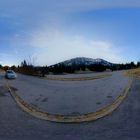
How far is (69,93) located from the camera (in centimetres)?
2659

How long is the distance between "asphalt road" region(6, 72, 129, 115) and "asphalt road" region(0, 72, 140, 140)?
1.77m

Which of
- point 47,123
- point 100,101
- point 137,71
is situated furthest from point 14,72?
point 47,123

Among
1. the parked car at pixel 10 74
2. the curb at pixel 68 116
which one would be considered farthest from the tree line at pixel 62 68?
the curb at pixel 68 116

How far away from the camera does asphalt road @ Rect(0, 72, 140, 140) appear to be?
18.2 m

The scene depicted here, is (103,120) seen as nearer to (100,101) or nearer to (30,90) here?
(100,101)

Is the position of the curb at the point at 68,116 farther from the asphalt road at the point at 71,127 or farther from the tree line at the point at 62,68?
the tree line at the point at 62,68

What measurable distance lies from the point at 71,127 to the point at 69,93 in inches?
283

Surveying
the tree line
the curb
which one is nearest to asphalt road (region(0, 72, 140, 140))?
the curb

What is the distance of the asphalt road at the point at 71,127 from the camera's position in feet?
59.8

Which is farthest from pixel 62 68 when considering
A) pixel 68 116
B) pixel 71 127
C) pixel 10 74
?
pixel 71 127

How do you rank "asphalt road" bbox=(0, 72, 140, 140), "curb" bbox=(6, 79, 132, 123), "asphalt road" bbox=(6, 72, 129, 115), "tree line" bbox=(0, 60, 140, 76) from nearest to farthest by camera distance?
1. "asphalt road" bbox=(0, 72, 140, 140)
2. "curb" bbox=(6, 79, 132, 123)
3. "asphalt road" bbox=(6, 72, 129, 115)
4. "tree line" bbox=(0, 60, 140, 76)

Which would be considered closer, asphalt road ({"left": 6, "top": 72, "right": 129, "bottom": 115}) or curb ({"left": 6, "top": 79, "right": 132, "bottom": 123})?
curb ({"left": 6, "top": 79, "right": 132, "bottom": 123})

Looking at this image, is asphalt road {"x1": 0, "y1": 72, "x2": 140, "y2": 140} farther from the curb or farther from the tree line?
the tree line

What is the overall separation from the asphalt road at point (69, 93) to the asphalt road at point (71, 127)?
1.77 meters
